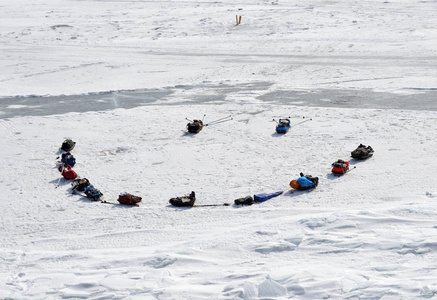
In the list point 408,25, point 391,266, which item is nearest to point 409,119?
point 391,266

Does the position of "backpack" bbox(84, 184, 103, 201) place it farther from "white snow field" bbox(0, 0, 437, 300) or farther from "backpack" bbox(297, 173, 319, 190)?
"backpack" bbox(297, 173, 319, 190)

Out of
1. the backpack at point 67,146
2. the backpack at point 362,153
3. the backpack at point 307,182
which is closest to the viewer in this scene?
the backpack at point 307,182

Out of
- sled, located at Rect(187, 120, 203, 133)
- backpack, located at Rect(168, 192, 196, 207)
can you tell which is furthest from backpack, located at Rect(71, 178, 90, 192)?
sled, located at Rect(187, 120, 203, 133)

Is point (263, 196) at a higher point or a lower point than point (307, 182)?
lower

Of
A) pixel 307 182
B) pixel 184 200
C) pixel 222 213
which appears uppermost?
pixel 307 182

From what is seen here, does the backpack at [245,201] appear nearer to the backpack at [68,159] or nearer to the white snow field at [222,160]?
the white snow field at [222,160]

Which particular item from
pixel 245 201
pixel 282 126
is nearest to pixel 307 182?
pixel 245 201

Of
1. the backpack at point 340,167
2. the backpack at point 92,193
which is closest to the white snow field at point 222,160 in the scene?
the backpack at point 92,193

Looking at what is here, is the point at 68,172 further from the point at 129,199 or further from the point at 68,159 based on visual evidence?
the point at 129,199
